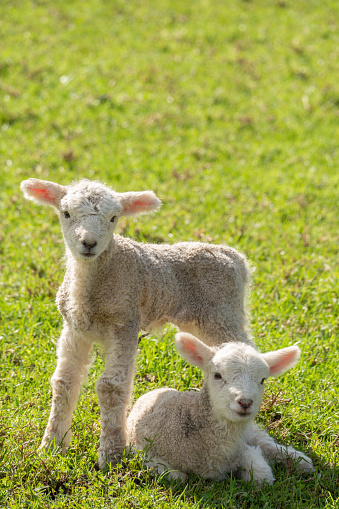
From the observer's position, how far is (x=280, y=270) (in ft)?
23.0

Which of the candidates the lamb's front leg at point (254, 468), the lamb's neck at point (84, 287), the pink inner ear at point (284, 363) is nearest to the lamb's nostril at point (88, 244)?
the lamb's neck at point (84, 287)

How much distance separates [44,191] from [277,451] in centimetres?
251

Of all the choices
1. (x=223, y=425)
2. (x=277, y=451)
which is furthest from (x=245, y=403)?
(x=277, y=451)

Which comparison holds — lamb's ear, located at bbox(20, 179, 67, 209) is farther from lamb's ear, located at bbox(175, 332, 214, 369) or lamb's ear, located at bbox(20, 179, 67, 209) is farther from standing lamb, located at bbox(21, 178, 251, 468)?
lamb's ear, located at bbox(175, 332, 214, 369)

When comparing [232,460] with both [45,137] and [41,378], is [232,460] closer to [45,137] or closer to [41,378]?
[41,378]

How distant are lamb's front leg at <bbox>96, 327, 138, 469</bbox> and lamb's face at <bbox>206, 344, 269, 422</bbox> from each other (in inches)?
23.2

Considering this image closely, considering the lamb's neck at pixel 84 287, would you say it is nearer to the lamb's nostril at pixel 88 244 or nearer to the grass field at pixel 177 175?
the lamb's nostril at pixel 88 244

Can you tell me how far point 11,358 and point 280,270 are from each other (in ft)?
10.2

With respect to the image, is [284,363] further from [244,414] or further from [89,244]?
[89,244]

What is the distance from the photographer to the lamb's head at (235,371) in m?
4.05

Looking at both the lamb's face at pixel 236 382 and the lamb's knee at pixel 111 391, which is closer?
the lamb's face at pixel 236 382

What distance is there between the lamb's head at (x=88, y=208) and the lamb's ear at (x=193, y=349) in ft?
2.71

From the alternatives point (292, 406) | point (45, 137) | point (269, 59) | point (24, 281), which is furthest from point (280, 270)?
point (269, 59)

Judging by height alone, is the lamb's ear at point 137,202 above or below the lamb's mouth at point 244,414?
above
